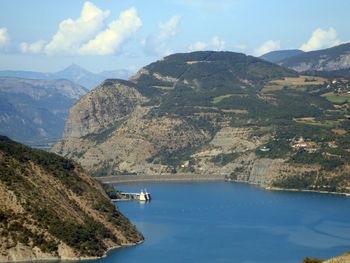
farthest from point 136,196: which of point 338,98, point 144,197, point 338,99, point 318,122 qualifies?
point 338,98

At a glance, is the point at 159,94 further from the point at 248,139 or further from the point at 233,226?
the point at 233,226

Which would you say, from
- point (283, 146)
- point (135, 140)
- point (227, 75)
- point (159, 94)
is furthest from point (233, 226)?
point (227, 75)

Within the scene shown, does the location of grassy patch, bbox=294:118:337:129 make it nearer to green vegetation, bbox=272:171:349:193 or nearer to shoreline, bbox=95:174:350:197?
shoreline, bbox=95:174:350:197

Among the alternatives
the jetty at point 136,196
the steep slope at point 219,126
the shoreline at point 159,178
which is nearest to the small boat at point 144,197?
the jetty at point 136,196


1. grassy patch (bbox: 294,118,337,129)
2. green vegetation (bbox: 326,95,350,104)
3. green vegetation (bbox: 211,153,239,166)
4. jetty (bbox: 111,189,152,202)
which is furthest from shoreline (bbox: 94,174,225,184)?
green vegetation (bbox: 326,95,350,104)

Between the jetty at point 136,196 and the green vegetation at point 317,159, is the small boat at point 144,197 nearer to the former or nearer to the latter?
the jetty at point 136,196

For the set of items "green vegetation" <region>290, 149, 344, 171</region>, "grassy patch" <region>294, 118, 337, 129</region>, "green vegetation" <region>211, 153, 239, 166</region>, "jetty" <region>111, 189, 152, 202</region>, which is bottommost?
"jetty" <region>111, 189, 152, 202</region>

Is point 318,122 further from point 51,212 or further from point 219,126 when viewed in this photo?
point 51,212
